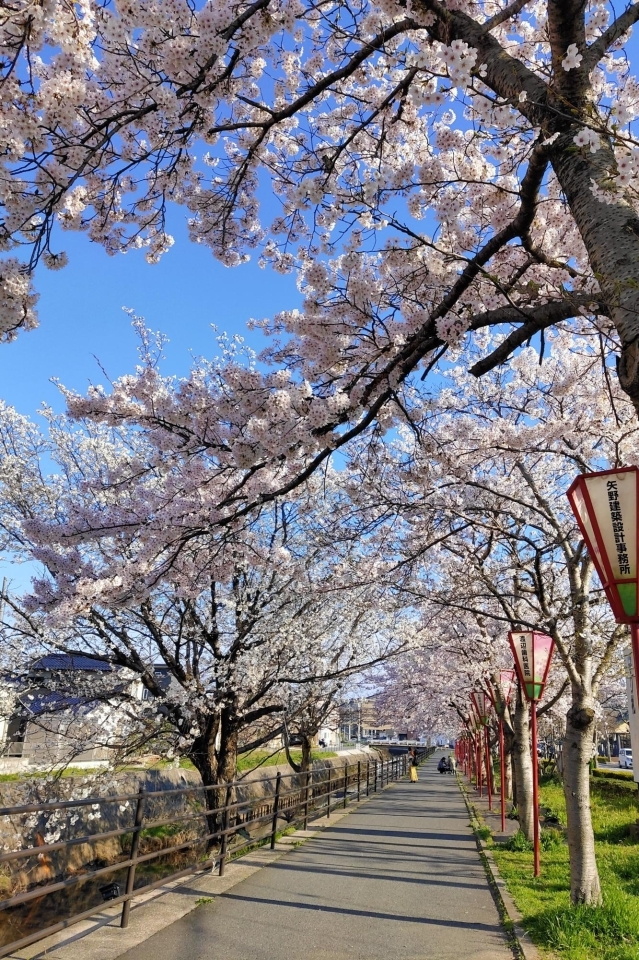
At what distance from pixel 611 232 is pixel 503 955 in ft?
16.8

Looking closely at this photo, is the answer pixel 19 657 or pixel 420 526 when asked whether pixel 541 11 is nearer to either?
pixel 420 526

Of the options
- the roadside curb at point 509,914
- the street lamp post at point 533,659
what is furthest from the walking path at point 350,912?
the street lamp post at point 533,659

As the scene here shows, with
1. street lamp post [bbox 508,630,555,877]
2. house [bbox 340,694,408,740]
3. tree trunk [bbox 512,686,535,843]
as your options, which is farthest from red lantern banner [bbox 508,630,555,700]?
house [bbox 340,694,408,740]

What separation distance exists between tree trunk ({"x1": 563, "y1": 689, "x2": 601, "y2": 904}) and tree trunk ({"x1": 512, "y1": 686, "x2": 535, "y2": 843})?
13.7ft

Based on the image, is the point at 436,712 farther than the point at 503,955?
Yes

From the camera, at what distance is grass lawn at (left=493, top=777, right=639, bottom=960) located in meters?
4.82

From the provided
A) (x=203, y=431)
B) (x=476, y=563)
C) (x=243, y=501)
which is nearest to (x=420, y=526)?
(x=476, y=563)

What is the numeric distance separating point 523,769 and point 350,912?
617 cm

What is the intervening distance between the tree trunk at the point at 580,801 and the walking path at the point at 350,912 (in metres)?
0.89

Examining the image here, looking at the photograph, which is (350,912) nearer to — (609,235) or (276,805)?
(276,805)

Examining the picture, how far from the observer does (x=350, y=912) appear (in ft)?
19.1

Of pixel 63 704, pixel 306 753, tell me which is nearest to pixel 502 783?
pixel 306 753

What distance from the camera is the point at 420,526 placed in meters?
8.71

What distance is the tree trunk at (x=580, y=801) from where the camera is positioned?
19.6 ft
